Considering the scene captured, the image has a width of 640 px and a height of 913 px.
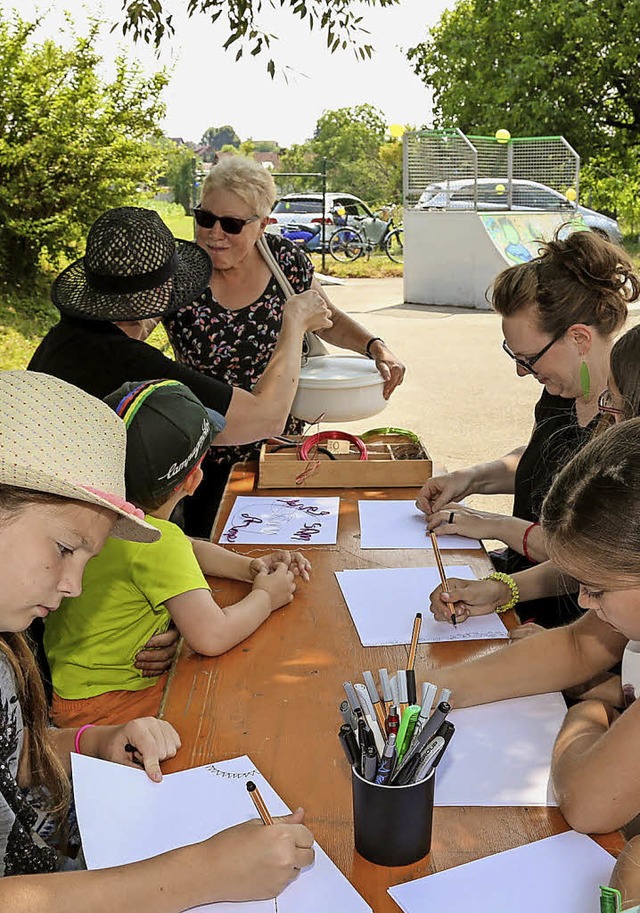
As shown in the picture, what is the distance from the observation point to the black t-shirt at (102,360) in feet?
7.61

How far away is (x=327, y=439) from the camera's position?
9.64ft

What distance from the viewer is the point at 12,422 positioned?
121 cm

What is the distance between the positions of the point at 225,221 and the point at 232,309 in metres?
0.29

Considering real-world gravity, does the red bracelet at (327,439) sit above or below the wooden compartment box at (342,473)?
above

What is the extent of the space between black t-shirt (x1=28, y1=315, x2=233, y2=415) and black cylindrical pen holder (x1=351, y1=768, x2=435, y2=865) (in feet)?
4.55

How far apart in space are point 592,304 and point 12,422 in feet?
5.35

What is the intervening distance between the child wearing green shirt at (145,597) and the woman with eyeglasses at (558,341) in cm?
65

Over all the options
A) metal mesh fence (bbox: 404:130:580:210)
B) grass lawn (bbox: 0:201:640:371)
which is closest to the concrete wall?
metal mesh fence (bbox: 404:130:580:210)

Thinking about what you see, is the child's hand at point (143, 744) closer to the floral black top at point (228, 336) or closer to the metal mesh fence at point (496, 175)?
the floral black top at point (228, 336)

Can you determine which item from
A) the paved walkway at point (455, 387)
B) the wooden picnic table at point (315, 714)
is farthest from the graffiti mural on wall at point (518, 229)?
the wooden picnic table at point (315, 714)

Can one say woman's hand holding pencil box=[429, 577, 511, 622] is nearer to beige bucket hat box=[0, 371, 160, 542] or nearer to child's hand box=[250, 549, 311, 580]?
child's hand box=[250, 549, 311, 580]

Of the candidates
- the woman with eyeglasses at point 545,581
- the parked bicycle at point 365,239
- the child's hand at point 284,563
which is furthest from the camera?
the parked bicycle at point 365,239

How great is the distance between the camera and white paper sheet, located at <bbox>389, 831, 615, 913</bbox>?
1.12 metres

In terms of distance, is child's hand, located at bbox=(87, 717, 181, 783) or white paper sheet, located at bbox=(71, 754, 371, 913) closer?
white paper sheet, located at bbox=(71, 754, 371, 913)
